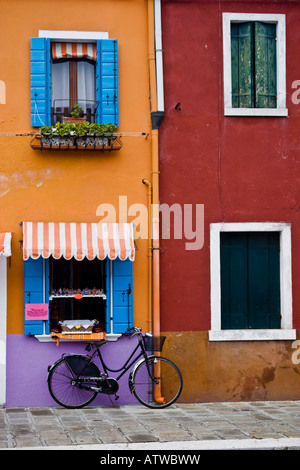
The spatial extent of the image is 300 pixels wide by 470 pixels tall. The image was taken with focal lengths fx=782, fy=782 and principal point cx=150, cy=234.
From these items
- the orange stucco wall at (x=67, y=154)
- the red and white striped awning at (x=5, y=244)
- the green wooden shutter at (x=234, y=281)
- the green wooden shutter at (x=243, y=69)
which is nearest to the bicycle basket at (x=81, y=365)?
the orange stucco wall at (x=67, y=154)

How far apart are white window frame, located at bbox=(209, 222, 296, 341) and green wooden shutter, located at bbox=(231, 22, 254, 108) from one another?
1988 millimetres

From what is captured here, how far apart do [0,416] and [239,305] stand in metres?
4.11

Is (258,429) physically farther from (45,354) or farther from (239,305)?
(45,354)

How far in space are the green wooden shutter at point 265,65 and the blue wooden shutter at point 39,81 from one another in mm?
3367

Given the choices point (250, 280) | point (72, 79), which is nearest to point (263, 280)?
point (250, 280)

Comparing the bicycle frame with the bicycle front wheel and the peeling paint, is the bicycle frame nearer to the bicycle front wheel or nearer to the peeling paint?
the bicycle front wheel

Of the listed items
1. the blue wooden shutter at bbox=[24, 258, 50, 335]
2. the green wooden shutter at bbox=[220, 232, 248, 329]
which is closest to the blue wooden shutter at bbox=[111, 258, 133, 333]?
the blue wooden shutter at bbox=[24, 258, 50, 335]

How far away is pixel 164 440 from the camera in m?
9.46

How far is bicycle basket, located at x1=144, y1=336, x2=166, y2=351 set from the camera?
1162 cm

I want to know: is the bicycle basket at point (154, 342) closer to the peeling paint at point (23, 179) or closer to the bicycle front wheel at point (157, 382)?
the bicycle front wheel at point (157, 382)

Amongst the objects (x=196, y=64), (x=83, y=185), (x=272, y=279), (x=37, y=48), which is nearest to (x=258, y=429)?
(x=272, y=279)

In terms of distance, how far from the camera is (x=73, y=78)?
12.5m

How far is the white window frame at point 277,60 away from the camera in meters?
12.5
